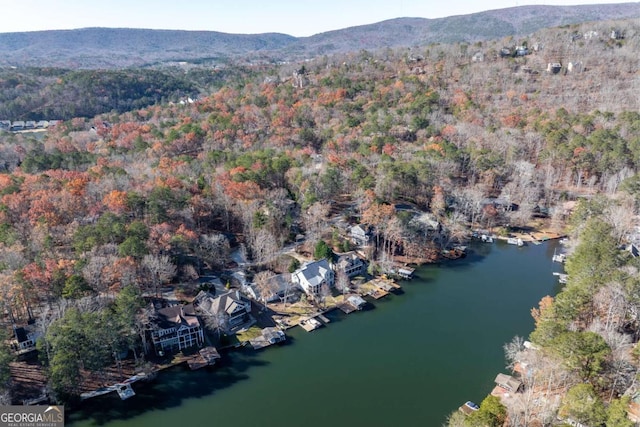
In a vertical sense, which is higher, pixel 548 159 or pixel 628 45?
pixel 628 45

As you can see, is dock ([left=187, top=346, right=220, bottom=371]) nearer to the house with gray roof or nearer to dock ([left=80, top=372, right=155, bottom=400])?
the house with gray roof

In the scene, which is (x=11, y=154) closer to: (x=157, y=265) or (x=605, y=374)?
(x=157, y=265)

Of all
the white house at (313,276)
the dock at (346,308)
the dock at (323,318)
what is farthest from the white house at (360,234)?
the dock at (323,318)

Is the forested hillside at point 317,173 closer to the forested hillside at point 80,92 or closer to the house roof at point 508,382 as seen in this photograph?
the house roof at point 508,382

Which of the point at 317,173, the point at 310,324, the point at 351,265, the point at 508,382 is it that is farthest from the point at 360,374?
the point at 317,173

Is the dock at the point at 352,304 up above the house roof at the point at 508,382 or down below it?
above

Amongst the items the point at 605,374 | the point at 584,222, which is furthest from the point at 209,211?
the point at 584,222
